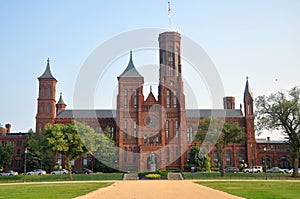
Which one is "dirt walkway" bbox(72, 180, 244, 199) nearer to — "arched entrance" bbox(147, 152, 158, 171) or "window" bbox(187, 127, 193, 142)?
"arched entrance" bbox(147, 152, 158, 171)

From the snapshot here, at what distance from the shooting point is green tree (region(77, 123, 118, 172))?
183ft

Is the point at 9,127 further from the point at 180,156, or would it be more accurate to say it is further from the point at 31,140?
the point at 180,156

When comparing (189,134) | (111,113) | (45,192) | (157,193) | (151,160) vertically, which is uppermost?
(111,113)

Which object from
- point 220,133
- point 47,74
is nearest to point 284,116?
point 220,133

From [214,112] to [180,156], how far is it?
20.6 m

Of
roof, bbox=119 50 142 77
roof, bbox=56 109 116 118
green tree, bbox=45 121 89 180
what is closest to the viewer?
green tree, bbox=45 121 89 180

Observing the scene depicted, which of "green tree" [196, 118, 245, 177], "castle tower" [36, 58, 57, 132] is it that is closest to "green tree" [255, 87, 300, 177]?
"green tree" [196, 118, 245, 177]

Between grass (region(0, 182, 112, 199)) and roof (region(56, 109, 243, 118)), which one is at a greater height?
roof (region(56, 109, 243, 118))

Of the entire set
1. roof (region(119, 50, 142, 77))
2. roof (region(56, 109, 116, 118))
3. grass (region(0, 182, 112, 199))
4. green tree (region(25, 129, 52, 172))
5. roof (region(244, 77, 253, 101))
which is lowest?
grass (region(0, 182, 112, 199))

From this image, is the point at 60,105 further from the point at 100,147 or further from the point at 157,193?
the point at 157,193

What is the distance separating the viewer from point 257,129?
179ft

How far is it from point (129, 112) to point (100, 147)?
513 inches

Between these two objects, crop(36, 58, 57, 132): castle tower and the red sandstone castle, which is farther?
crop(36, 58, 57, 132): castle tower

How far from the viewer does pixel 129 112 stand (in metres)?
75.8
